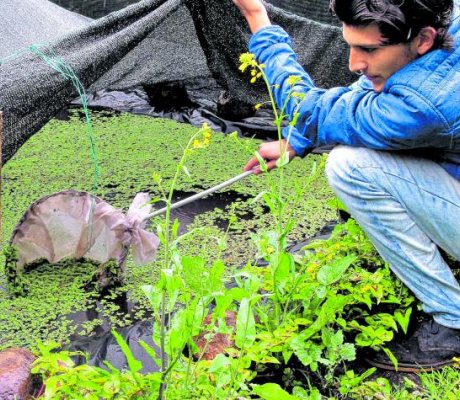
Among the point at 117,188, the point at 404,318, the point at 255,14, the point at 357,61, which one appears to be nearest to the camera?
the point at 357,61

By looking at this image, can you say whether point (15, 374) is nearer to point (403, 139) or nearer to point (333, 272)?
point (333, 272)

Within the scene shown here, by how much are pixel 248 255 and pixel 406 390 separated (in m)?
0.85

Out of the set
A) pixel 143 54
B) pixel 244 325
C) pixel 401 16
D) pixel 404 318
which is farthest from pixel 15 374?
pixel 143 54

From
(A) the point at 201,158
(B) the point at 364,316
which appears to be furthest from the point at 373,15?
(A) the point at 201,158

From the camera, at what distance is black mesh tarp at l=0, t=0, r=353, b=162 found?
2162mm

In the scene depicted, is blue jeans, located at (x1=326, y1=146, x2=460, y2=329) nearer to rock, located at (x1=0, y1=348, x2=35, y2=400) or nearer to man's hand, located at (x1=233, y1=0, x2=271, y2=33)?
man's hand, located at (x1=233, y1=0, x2=271, y2=33)

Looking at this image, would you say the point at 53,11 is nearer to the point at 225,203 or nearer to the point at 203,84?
the point at 203,84

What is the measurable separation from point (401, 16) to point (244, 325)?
0.73 metres

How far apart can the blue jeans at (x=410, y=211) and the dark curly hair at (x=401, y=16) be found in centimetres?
28

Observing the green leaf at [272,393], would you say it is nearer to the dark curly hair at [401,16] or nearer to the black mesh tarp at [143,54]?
the dark curly hair at [401,16]

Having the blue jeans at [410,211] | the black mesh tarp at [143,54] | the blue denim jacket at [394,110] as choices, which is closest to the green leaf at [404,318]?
the blue jeans at [410,211]

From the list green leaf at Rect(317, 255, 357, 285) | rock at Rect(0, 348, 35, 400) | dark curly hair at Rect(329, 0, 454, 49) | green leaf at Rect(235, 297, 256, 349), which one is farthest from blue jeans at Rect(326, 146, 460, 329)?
rock at Rect(0, 348, 35, 400)

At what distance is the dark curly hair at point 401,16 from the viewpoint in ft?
4.86

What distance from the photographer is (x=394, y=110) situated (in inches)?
60.9
